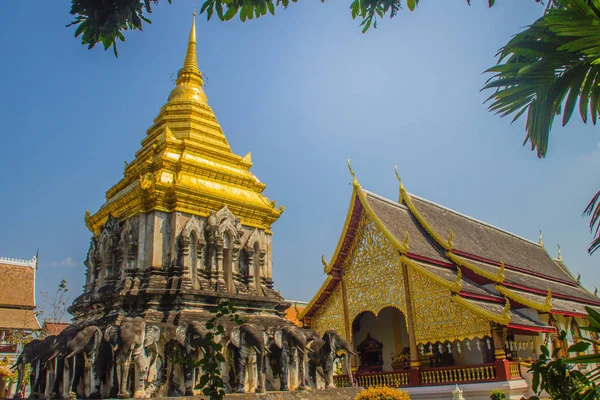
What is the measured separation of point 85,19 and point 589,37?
2607mm

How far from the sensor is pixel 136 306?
332 inches

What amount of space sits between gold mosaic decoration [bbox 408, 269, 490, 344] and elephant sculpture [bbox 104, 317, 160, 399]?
686 centimetres

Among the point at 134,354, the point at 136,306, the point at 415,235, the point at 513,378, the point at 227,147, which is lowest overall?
the point at 513,378

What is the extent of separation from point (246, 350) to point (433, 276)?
5.80 meters

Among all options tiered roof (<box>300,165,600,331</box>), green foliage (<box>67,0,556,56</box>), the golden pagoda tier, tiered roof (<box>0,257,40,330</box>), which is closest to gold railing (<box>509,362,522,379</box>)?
tiered roof (<box>300,165,600,331</box>)

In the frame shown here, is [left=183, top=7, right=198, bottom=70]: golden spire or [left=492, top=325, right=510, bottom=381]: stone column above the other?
[left=183, top=7, right=198, bottom=70]: golden spire

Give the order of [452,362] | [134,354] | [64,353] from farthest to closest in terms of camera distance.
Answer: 1. [452,362]
2. [64,353]
3. [134,354]

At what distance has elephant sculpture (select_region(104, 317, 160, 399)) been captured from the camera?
691 centimetres

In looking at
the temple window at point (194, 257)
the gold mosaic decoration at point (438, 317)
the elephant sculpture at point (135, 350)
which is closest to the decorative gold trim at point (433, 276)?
the gold mosaic decoration at point (438, 317)

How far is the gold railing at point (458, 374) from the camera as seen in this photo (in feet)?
35.9

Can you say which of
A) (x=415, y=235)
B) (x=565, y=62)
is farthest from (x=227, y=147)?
(x=565, y=62)

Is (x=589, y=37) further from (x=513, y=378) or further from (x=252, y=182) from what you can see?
(x=513, y=378)

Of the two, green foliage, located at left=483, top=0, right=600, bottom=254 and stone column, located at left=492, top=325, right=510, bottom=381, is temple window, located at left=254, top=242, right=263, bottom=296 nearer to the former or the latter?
stone column, located at left=492, top=325, right=510, bottom=381

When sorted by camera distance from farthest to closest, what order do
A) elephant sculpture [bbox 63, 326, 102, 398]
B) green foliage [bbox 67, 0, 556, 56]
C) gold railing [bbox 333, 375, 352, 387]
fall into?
gold railing [bbox 333, 375, 352, 387]
elephant sculpture [bbox 63, 326, 102, 398]
green foliage [bbox 67, 0, 556, 56]
